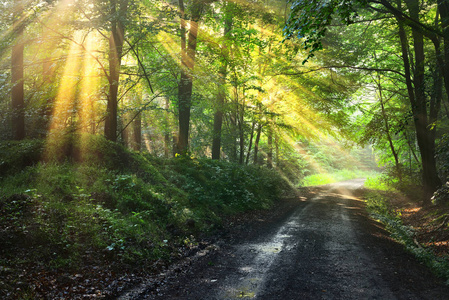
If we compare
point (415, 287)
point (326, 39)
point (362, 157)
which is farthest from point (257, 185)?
point (362, 157)

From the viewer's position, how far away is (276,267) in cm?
588

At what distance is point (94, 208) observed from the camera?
22.5ft

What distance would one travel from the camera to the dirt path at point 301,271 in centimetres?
480

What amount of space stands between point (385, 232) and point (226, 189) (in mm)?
6092

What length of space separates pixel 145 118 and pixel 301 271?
1853 centimetres

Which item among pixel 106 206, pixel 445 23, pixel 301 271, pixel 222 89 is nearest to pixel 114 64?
pixel 106 206

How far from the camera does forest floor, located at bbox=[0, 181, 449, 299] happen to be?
4.68m

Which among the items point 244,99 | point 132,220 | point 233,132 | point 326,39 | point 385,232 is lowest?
point 385,232

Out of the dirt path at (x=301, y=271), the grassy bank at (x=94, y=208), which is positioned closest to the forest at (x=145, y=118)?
the grassy bank at (x=94, y=208)

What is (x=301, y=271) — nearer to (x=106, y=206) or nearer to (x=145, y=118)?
(x=106, y=206)

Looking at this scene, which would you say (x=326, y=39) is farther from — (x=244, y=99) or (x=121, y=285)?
(x=121, y=285)

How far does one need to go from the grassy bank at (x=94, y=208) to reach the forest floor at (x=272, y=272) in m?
0.25

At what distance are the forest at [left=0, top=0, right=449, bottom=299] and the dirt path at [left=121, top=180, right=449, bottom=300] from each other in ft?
3.28

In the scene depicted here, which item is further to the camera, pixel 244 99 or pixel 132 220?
pixel 244 99
